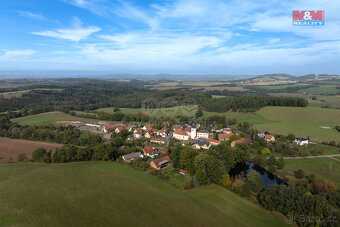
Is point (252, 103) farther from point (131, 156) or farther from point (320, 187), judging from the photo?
point (131, 156)

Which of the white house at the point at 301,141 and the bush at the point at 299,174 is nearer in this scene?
the bush at the point at 299,174

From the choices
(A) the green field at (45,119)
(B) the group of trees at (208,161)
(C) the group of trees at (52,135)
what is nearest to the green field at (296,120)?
(B) the group of trees at (208,161)

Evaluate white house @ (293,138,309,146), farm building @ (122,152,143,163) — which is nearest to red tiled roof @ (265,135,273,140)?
white house @ (293,138,309,146)

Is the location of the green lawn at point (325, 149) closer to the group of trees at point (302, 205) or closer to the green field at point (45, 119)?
the group of trees at point (302, 205)

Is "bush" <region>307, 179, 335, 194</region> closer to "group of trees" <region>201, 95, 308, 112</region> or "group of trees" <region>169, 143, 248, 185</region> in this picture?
"group of trees" <region>169, 143, 248, 185</region>

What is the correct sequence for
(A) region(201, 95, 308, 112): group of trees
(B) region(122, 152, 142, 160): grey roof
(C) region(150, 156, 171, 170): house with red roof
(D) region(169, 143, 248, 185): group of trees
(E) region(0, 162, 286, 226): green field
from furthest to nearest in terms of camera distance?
(A) region(201, 95, 308, 112): group of trees < (B) region(122, 152, 142, 160): grey roof < (C) region(150, 156, 171, 170): house with red roof < (D) region(169, 143, 248, 185): group of trees < (E) region(0, 162, 286, 226): green field

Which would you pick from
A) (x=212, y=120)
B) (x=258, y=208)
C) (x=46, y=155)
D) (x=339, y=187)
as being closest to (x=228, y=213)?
(x=258, y=208)
